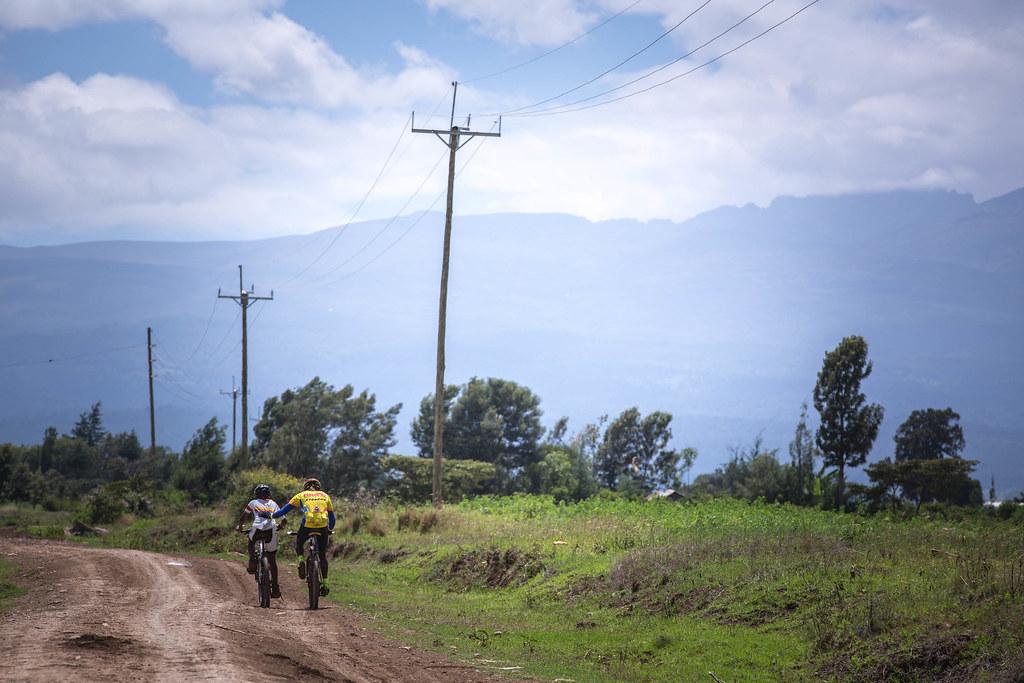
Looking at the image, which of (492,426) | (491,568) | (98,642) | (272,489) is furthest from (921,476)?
(98,642)

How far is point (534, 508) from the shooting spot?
4006 centimetres

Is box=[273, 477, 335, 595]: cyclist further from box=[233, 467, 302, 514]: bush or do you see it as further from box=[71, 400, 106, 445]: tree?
box=[71, 400, 106, 445]: tree

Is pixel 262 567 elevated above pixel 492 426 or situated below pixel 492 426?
below

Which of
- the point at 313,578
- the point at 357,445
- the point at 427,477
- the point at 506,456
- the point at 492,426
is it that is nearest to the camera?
the point at 313,578

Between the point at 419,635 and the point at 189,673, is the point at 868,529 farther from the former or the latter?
the point at 189,673

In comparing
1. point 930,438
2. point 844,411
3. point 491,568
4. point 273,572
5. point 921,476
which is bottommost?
point 491,568

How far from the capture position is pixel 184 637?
13531mm

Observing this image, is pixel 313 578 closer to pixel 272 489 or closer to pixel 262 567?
pixel 262 567

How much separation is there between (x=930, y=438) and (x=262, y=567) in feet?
329

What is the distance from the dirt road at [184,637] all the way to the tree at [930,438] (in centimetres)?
9667

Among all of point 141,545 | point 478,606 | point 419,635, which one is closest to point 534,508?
point 141,545

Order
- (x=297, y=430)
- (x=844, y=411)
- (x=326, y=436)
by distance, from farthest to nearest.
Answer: (x=326, y=436), (x=297, y=430), (x=844, y=411)

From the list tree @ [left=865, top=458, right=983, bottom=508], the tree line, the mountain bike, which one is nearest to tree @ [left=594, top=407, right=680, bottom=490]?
the tree line

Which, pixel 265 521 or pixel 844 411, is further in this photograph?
pixel 844 411
